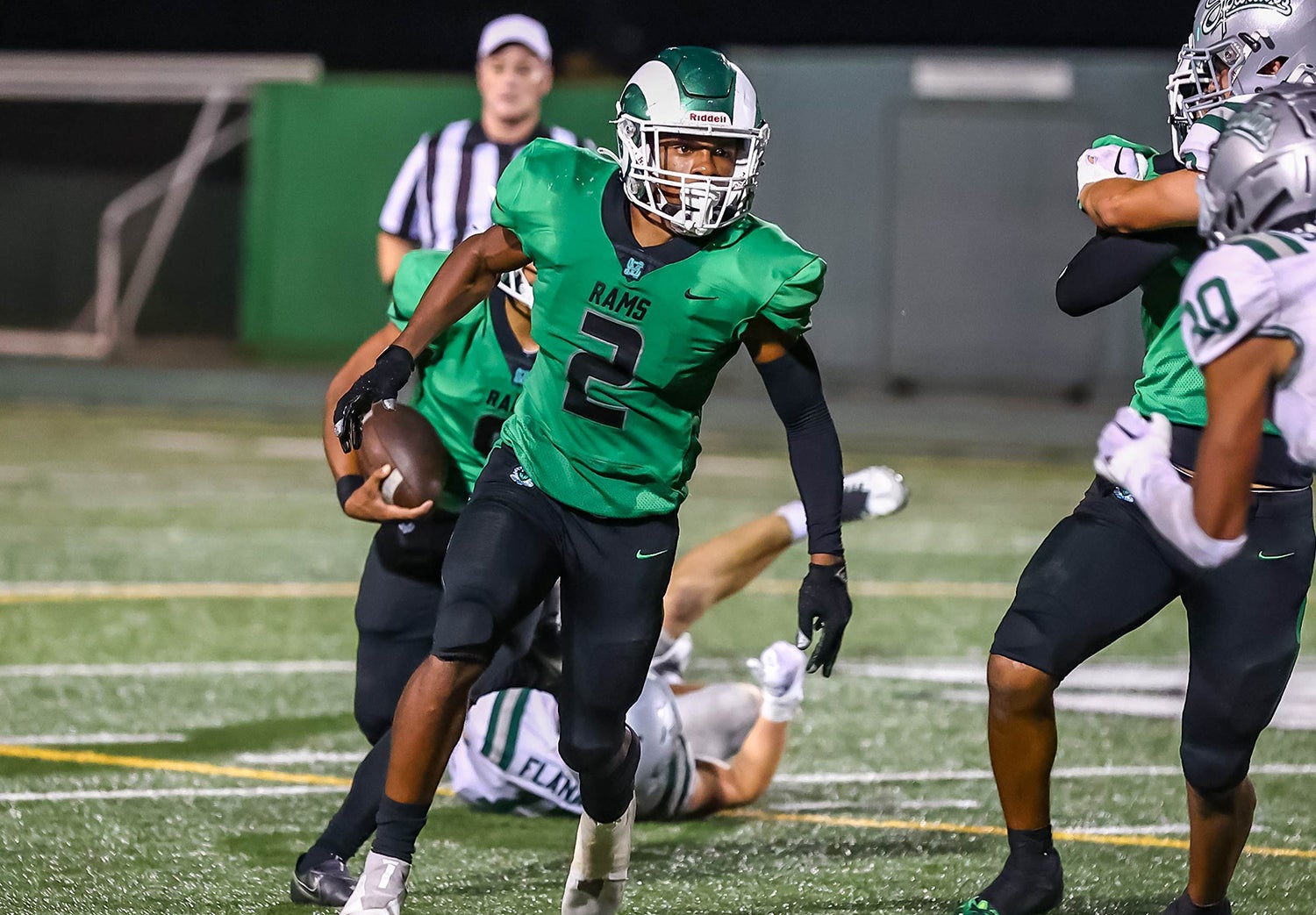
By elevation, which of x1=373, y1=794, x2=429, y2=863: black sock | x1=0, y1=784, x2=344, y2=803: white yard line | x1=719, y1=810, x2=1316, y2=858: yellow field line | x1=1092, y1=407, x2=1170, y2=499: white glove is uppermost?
x1=1092, y1=407, x2=1170, y2=499: white glove

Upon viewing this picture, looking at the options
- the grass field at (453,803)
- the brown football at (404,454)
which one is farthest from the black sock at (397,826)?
the brown football at (404,454)

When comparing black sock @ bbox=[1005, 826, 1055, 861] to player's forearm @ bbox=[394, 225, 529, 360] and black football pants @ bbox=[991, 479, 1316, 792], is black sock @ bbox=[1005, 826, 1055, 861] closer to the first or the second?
black football pants @ bbox=[991, 479, 1316, 792]

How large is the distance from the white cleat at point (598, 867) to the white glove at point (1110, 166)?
1.51 meters

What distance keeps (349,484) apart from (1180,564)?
1.76 m

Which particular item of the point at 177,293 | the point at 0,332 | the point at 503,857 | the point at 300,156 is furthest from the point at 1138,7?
the point at 503,857

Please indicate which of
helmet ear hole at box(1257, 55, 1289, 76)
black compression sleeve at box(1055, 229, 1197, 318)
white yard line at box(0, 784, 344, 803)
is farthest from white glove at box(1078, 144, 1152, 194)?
white yard line at box(0, 784, 344, 803)

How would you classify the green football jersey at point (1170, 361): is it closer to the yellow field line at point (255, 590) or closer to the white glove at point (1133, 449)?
the white glove at point (1133, 449)

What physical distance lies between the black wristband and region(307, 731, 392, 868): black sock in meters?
0.54

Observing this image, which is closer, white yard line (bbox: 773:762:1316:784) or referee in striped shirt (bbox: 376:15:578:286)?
white yard line (bbox: 773:762:1316:784)

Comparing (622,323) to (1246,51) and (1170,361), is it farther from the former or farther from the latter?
(1246,51)

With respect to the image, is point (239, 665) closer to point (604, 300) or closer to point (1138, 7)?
point (604, 300)

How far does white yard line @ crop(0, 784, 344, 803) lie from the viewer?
464 cm

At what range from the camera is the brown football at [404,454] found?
3.89 m

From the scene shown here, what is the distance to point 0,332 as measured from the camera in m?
17.9
